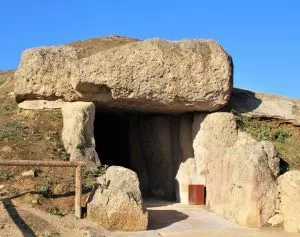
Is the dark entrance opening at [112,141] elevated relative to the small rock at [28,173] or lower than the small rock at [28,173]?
elevated

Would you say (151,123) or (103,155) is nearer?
(151,123)

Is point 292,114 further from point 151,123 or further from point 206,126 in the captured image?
point 151,123

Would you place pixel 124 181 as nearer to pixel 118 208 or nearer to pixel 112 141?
pixel 118 208

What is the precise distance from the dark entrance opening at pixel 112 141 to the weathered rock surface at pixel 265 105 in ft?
19.1

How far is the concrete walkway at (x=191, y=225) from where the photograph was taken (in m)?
11.8

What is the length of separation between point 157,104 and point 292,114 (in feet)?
16.1

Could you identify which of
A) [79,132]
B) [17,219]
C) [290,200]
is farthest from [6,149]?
[290,200]

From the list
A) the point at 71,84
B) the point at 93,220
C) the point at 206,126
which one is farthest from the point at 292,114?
the point at 93,220

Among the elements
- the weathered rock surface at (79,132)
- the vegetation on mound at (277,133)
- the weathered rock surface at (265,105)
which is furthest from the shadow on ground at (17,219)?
the weathered rock surface at (265,105)

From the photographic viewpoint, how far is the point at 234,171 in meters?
13.7

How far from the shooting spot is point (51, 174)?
12.6m

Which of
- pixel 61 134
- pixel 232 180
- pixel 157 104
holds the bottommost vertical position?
pixel 232 180

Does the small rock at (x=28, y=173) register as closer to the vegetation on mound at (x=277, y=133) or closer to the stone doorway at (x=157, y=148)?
the stone doorway at (x=157, y=148)

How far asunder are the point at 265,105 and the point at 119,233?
8.55 m
